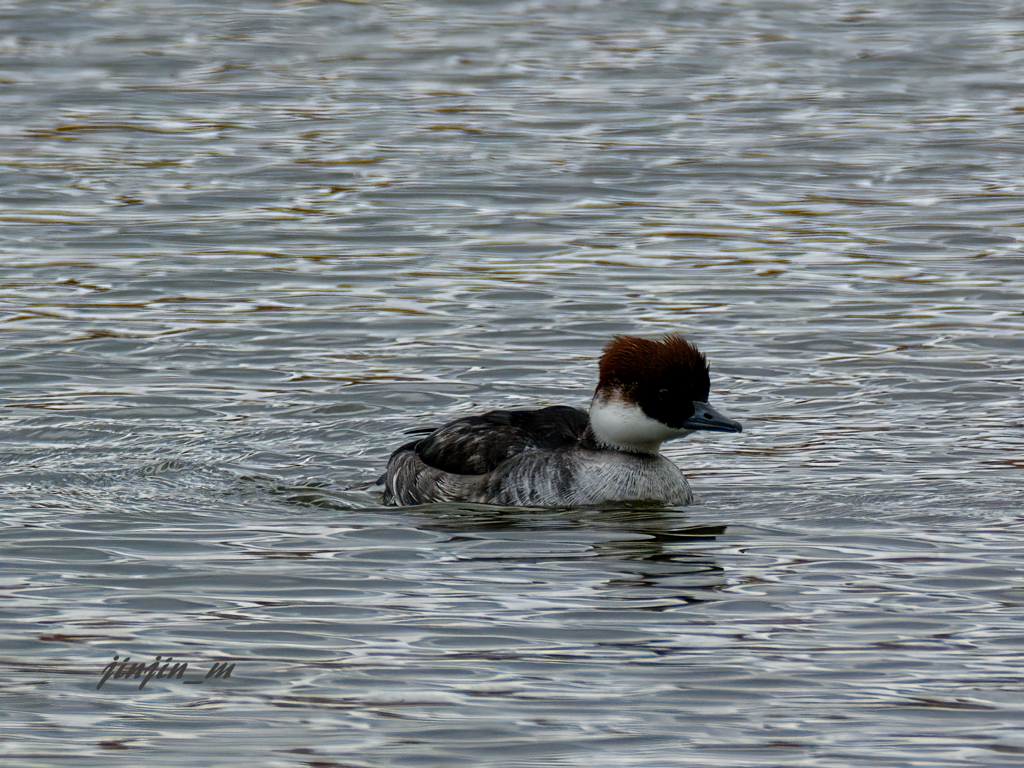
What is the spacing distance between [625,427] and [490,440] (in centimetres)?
81

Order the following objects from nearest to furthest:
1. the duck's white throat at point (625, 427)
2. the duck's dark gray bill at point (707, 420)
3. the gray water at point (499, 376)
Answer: the gray water at point (499, 376) → the duck's dark gray bill at point (707, 420) → the duck's white throat at point (625, 427)

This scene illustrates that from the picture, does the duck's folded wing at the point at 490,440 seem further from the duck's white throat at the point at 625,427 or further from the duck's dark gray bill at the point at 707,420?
the duck's dark gray bill at the point at 707,420

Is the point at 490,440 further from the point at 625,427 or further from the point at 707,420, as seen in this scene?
the point at 707,420

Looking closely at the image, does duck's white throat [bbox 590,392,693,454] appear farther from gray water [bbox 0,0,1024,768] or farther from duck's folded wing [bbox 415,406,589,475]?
gray water [bbox 0,0,1024,768]

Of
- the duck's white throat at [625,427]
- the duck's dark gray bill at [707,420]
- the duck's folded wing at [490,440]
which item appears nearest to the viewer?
the duck's dark gray bill at [707,420]

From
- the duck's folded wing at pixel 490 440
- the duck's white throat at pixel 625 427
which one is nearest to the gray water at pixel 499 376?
the duck's folded wing at pixel 490 440

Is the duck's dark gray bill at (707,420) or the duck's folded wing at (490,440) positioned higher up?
the duck's dark gray bill at (707,420)

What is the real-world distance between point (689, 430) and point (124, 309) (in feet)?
20.8

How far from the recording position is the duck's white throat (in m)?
11.3

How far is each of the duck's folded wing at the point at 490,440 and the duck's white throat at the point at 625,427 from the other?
240 mm

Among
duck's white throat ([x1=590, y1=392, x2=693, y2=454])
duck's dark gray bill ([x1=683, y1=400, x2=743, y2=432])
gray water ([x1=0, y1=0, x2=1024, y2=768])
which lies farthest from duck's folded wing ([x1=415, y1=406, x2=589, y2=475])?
duck's dark gray bill ([x1=683, y1=400, x2=743, y2=432])

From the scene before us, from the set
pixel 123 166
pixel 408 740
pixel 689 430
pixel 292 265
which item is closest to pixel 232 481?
pixel 689 430

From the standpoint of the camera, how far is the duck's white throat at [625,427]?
11.3 m

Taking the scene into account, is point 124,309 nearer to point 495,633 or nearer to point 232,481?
point 232,481
